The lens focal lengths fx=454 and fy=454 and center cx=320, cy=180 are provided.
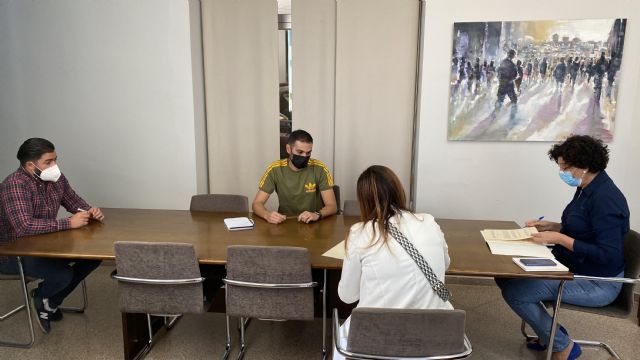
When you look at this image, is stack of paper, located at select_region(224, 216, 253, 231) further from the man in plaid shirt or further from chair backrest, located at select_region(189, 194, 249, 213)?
the man in plaid shirt

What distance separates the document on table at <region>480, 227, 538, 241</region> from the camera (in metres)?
2.61

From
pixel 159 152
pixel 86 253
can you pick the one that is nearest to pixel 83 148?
pixel 159 152

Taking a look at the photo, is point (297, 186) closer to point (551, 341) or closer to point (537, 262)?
point (537, 262)

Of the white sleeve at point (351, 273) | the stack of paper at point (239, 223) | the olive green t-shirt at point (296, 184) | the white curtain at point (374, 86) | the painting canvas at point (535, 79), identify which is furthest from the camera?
the white curtain at point (374, 86)

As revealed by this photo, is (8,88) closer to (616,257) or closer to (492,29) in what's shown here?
(492,29)

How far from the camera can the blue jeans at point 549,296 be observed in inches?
95.7

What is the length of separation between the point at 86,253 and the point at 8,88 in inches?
112

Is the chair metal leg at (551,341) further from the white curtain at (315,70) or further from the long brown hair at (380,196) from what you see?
the white curtain at (315,70)

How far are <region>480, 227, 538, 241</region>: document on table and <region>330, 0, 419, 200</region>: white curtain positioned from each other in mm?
1470

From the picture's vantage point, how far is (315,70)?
406 cm

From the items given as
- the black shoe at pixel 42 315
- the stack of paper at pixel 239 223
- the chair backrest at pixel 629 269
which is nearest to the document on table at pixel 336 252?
the stack of paper at pixel 239 223

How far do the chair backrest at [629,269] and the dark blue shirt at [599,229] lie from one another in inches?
2.1

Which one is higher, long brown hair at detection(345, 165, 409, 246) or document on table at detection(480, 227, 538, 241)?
long brown hair at detection(345, 165, 409, 246)

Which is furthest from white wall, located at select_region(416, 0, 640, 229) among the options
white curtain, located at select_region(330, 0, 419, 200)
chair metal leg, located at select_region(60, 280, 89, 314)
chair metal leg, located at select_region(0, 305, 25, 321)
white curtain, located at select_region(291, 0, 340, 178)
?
chair metal leg, located at select_region(0, 305, 25, 321)
